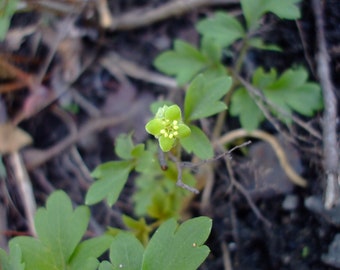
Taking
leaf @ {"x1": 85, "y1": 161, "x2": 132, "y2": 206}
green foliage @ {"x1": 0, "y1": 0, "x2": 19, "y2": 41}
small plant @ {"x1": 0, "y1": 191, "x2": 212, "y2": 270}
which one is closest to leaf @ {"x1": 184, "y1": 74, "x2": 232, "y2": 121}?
leaf @ {"x1": 85, "y1": 161, "x2": 132, "y2": 206}

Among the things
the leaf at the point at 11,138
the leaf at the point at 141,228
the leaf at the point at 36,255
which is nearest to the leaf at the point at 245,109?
the leaf at the point at 141,228

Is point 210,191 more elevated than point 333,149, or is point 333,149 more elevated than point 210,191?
point 333,149

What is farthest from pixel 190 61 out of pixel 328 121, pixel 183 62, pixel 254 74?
pixel 328 121

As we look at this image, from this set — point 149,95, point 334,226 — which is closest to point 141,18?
point 149,95

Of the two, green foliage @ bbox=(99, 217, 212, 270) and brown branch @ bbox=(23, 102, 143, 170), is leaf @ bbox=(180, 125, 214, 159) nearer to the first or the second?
green foliage @ bbox=(99, 217, 212, 270)

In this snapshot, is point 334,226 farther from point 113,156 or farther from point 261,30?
point 113,156

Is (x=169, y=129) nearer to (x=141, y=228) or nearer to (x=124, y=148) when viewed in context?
(x=124, y=148)

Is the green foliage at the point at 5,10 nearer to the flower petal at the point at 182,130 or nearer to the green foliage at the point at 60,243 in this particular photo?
the green foliage at the point at 60,243
